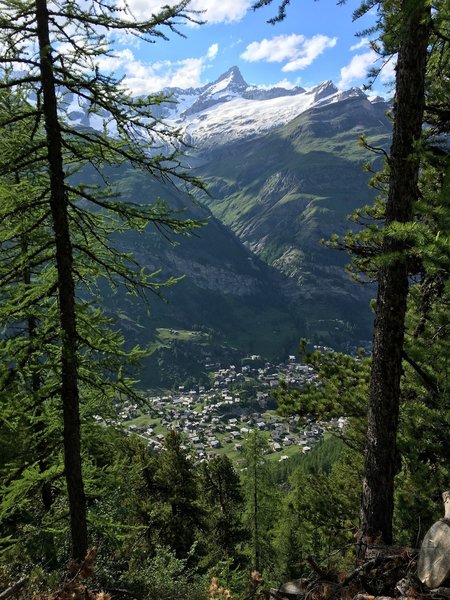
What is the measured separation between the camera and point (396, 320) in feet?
26.4

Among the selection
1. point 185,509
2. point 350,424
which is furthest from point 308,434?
point 350,424

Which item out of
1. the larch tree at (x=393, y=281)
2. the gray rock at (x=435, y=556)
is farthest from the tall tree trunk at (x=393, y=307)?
the gray rock at (x=435, y=556)

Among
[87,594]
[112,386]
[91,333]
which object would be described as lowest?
[87,594]

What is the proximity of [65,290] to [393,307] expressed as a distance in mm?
6047

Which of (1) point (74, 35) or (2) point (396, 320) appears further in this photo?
(1) point (74, 35)

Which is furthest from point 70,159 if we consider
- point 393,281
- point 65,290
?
point 393,281

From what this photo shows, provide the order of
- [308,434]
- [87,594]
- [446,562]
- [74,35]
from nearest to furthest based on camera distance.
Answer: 1. [446,562]
2. [87,594]
3. [74,35]
4. [308,434]

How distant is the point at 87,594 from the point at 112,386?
3849mm

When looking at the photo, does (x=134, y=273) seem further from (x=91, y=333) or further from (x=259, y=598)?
(x=259, y=598)

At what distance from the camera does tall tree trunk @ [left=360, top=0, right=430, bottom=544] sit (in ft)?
24.7

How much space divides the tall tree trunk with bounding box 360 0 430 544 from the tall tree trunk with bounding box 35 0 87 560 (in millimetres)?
5481

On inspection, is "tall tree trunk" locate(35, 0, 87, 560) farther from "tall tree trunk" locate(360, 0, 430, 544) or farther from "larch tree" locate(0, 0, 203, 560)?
"tall tree trunk" locate(360, 0, 430, 544)

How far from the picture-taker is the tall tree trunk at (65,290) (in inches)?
325

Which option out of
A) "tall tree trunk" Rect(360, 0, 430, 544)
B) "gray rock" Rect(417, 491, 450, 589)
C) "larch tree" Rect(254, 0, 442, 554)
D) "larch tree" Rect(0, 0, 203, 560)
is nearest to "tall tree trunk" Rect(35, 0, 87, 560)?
"larch tree" Rect(0, 0, 203, 560)
